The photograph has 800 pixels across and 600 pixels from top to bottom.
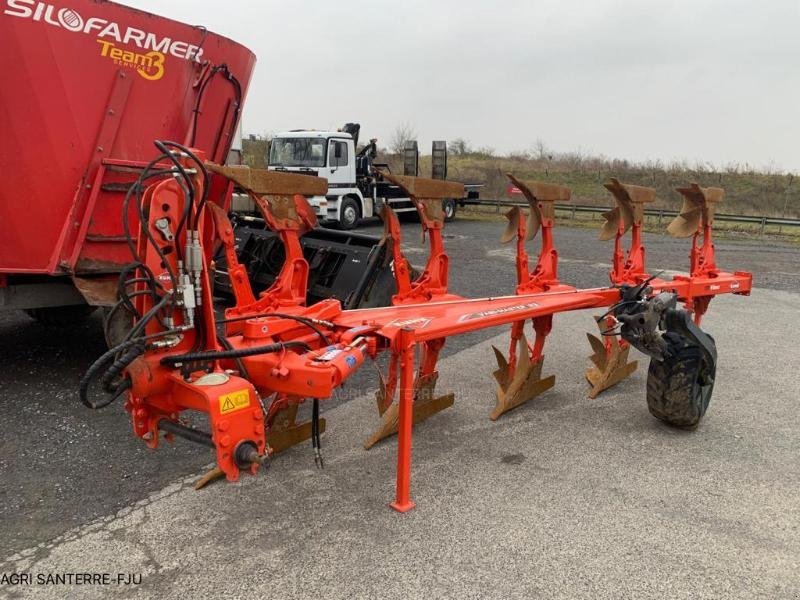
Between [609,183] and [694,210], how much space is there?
3.03 ft

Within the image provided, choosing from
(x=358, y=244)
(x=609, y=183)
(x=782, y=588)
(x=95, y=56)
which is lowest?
(x=782, y=588)

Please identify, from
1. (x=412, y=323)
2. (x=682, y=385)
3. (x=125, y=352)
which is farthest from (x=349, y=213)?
(x=125, y=352)

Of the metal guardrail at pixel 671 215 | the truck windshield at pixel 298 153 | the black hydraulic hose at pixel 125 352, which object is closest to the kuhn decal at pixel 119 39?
the black hydraulic hose at pixel 125 352

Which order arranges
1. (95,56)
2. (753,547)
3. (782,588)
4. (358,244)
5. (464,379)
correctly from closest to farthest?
(782,588)
(753,547)
(95,56)
(464,379)
(358,244)

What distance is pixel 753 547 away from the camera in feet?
9.05

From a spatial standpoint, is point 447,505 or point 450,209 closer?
point 447,505

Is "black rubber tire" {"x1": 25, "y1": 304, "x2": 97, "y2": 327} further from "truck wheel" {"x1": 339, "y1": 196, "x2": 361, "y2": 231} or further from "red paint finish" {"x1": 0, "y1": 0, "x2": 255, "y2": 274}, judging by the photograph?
"truck wheel" {"x1": 339, "y1": 196, "x2": 361, "y2": 231}

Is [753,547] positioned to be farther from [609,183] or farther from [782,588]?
[609,183]

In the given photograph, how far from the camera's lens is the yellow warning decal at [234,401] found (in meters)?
2.34

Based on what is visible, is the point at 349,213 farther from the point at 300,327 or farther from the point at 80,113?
the point at 300,327

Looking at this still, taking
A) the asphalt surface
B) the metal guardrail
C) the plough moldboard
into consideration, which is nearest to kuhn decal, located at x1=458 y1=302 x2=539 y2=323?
the plough moldboard

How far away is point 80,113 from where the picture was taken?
13.2 ft

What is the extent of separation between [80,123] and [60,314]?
7.95 feet

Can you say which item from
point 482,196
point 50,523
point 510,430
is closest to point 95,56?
point 50,523
